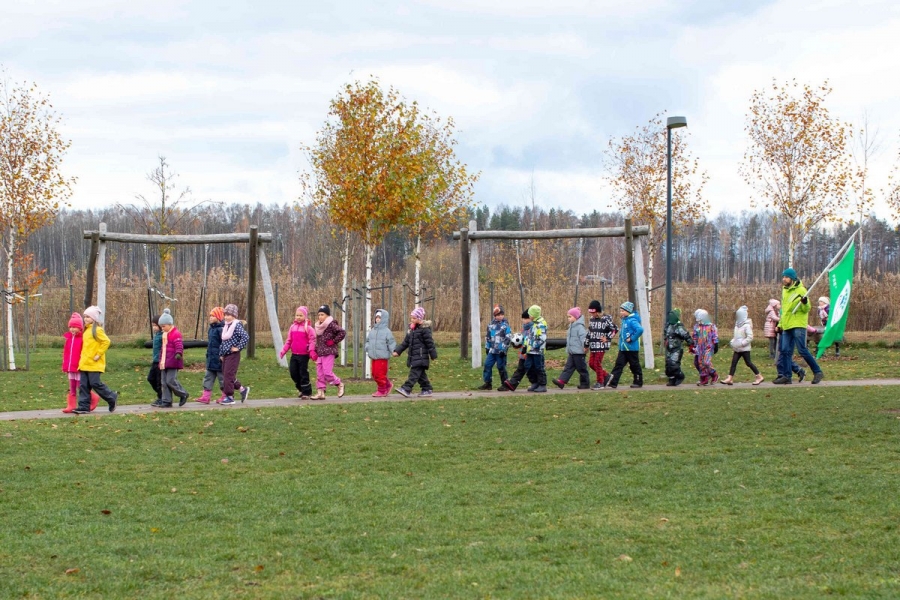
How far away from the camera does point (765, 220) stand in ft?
375

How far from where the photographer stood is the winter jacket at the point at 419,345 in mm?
17062

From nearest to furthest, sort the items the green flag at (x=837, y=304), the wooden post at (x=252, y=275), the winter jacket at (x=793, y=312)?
1. the winter jacket at (x=793, y=312)
2. the green flag at (x=837, y=304)
3. the wooden post at (x=252, y=275)

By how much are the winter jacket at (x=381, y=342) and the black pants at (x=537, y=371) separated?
2.49m

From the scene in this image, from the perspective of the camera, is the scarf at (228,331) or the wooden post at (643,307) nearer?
the scarf at (228,331)

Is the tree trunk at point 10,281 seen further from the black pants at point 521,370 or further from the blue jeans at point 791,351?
the blue jeans at point 791,351

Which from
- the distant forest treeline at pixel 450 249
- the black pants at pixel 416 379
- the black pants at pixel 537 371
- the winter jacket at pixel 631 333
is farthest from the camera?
the distant forest treeline at pixel 450 249

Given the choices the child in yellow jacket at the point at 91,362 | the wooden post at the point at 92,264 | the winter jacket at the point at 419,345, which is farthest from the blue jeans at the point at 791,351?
the wooden post at the point at 92,264

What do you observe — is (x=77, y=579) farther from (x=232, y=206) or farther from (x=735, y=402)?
(x=232, y=206)

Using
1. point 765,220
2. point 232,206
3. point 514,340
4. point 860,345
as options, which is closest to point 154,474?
point 514,340

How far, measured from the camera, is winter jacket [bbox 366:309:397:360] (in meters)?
17.1

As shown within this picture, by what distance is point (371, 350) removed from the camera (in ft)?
56.4

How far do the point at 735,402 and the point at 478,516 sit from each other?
8.42 metres

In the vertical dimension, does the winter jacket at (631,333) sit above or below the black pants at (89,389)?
above

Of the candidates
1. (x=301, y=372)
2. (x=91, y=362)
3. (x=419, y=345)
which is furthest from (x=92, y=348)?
(x=419, y=345)
